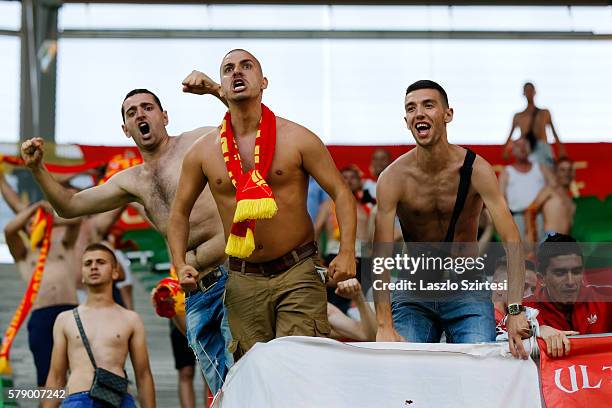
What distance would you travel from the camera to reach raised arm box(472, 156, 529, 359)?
573 centimetres

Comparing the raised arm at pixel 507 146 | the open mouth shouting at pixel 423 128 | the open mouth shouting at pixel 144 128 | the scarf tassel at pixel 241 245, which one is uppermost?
the raised arm at pixel 507 146

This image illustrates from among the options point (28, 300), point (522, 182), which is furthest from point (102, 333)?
point (522, 182)

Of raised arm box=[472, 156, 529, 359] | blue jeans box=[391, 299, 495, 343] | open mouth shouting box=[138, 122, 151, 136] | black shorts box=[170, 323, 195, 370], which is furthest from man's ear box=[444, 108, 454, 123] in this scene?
black shorts box=[170, 323, 195, 370]

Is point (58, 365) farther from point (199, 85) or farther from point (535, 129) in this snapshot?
point (535, 129)

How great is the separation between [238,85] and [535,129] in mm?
5830

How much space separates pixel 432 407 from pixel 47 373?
425 cm

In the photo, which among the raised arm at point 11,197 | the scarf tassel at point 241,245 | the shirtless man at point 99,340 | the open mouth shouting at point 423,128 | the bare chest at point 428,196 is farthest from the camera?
the raised arm at point 11,197

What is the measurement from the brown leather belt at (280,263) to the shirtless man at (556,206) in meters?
4.24

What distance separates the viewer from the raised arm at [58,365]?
26.1ft

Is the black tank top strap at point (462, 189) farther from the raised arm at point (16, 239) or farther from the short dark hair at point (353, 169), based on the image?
A: the raised arm at point (16, 239)

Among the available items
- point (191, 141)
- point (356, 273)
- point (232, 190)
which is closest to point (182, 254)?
point (232, 190)

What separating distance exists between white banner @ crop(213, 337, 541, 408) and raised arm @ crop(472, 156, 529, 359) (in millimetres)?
131

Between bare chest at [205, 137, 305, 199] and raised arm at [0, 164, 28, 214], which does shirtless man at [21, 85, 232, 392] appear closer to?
bare chest at [205, 137, 305, 199]

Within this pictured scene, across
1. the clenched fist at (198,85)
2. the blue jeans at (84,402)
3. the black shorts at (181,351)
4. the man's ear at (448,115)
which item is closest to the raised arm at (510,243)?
the man's ear at (448,115)
